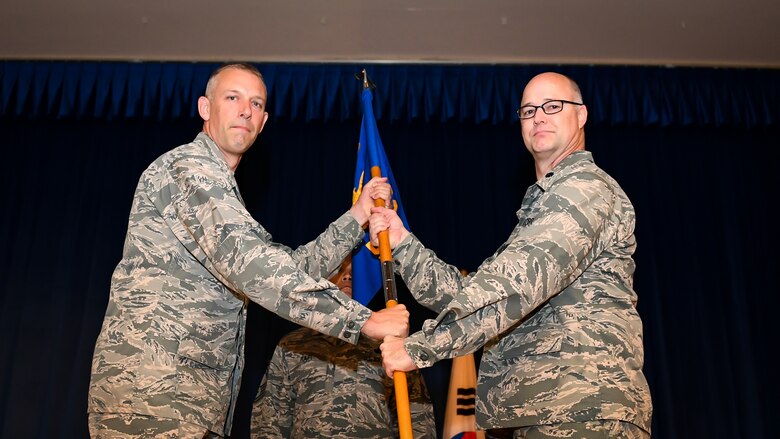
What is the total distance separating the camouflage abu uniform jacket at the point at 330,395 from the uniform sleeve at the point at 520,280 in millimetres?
1233

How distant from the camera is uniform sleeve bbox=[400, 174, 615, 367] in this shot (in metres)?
2.12

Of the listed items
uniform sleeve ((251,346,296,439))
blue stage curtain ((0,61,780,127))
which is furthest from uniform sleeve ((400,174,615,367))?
blue stage curtain ((0,61,780,127))

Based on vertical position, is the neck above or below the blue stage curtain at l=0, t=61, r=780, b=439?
below

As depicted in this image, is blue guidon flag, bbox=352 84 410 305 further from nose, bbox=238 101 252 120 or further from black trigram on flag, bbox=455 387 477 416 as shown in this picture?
black trigram on flag, bbox=455 387 477 416

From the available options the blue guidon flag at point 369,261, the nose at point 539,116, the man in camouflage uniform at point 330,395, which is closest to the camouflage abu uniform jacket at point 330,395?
the man in camouflage uniform at point 330,395

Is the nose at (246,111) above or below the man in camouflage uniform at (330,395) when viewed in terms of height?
above

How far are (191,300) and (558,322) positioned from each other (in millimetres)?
1121

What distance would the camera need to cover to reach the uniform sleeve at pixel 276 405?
11.4 ft

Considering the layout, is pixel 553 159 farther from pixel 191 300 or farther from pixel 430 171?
pixel 430 171

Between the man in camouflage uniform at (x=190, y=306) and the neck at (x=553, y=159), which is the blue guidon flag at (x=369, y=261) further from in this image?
the man in camouflage uniform at (x=190, y=306)

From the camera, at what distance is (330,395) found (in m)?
3.35

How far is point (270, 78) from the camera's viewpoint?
5.20m

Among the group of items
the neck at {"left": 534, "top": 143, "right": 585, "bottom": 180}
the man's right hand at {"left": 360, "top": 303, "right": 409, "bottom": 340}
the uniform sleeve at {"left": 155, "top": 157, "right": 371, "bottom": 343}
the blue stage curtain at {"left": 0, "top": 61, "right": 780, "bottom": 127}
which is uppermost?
the blue stage curtain at {"left": 0, "top": 61, "right": 780, "bottom": 127}

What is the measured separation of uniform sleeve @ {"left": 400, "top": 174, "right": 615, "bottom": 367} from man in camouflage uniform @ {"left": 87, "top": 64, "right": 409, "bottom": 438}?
0.73ft
